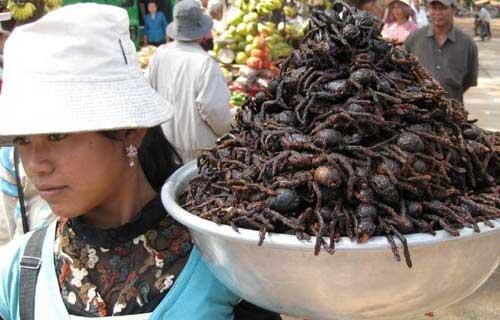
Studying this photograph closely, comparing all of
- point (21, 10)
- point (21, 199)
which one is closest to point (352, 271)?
point (21, 199)

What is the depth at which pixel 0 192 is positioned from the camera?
2100 mm

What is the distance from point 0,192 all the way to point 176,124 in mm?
2204

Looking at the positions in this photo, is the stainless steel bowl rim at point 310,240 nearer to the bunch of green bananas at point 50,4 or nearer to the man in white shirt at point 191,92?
the bunch of green bananas at point 50,4

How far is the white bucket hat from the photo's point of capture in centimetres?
125

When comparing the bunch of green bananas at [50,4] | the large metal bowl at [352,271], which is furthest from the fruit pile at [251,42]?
the large metal bowl at [352,271]

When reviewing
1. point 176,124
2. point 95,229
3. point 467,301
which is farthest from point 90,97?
point 467,301

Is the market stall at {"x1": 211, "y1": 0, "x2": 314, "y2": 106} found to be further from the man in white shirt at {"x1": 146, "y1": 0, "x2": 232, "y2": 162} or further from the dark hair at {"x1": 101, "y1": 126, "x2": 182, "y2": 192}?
the dark hair at {"x1": 101, "y1": 126, "x2": 182, "y2": 192}

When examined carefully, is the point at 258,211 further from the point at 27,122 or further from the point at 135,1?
the point at 135,1

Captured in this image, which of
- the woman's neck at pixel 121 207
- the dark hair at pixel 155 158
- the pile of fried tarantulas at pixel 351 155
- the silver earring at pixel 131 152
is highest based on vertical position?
the pile of fried tarantulas at pixel 351 155

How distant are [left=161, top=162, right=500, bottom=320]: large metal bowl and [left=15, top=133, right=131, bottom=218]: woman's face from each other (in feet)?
0.88

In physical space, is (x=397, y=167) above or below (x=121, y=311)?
above

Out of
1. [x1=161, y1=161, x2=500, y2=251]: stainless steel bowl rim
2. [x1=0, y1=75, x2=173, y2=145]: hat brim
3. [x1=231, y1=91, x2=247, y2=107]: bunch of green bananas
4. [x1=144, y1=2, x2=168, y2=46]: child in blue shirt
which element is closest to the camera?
[x1=161, y1=161, x2=500, y2=251]: stainless steel bowl rim

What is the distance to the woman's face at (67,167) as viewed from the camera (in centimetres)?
130

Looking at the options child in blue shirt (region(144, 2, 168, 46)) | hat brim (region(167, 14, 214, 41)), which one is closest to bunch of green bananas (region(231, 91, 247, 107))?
hat brim (region(167, 14, 214, 41))
